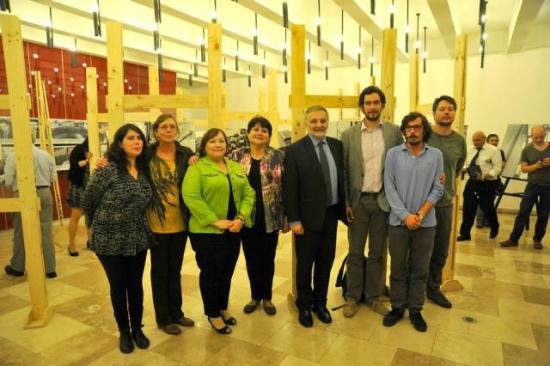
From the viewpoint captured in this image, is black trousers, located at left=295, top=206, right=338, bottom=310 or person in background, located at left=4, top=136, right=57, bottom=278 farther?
person in background, located at left=4, top=136, right=57, bottom=278

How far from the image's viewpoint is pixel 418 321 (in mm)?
3025

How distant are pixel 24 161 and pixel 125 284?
1.39m

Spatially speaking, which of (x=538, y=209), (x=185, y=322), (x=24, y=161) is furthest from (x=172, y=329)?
(x=538, y=209)

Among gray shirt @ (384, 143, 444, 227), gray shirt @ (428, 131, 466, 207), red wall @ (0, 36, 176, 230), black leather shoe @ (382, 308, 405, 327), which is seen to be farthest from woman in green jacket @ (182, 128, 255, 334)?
red wall @ (0, 36, 176, 230)

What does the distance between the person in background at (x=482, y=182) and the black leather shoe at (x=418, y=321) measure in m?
3.17

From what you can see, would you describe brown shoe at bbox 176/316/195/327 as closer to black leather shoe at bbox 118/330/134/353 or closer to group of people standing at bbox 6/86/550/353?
group of people standing at bbox 6/86/550/353

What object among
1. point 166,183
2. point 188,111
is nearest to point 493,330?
point 166,183

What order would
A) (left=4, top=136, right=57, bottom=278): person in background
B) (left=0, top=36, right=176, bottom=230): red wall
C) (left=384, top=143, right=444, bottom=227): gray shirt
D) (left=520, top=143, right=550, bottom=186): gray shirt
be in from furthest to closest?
(left=0, top=36, right=176, bottom=230): red wall < (left=520, top=143, right=550, bottom=186): gray shirt < (left=4, top=136, right=57, bottom=278): person in background < (left=384, top=143, right=444, bottom=227): gray shirt

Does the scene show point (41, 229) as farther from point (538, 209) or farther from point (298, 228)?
point (538, 209)

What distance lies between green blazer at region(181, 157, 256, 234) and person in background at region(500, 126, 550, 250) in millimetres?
4410

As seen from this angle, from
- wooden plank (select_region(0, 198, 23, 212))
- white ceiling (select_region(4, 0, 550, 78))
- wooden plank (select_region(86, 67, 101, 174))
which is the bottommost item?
wooden plank (select_region(0, 198, 23, 212))

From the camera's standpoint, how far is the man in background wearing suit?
3.08m

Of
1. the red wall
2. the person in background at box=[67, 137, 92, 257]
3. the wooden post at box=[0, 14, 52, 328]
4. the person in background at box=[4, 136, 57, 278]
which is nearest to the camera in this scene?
the wooden post at box=[0, 14, 52, 328]

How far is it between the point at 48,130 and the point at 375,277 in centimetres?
581
